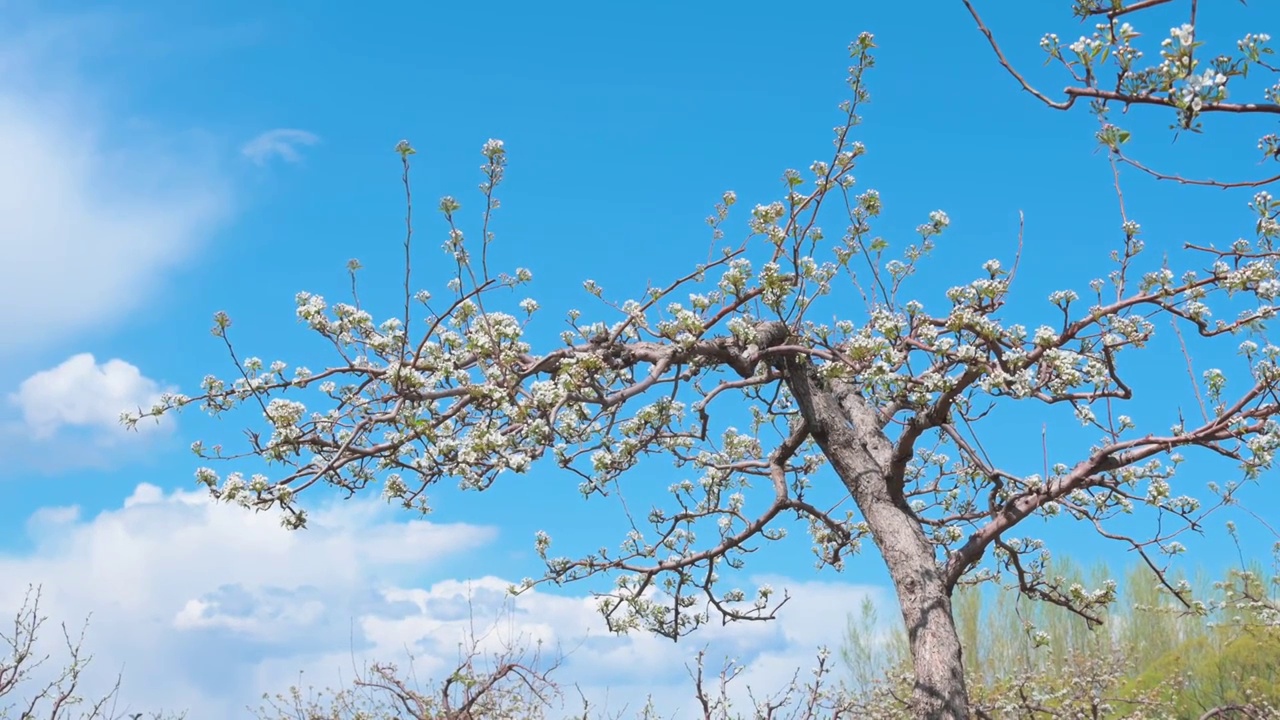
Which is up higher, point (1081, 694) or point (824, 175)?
point (824, 175)

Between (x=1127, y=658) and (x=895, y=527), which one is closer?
(x=895, y=527)

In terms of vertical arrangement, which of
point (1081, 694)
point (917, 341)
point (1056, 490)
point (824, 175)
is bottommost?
point (1081, 694)

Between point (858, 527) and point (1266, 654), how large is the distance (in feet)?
28.4

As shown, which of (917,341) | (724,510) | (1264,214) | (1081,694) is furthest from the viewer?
(1081,694)

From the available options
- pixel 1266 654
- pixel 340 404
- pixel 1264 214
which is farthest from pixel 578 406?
pixel 1266 654

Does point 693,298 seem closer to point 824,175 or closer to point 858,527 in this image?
point 824,175

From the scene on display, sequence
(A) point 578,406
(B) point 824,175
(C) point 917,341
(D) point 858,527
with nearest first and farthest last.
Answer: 1. (A) point 578,406
2. (C) point 917,341
3. (B) point 824,175
4. (D) point 858,527

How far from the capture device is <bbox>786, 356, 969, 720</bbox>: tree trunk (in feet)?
21.0

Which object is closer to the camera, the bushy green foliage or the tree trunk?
the tree trunk

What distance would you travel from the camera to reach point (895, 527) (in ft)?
22.1

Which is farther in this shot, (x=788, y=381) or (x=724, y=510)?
(x=724, y=510)

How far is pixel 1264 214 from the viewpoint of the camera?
4809 millimetres

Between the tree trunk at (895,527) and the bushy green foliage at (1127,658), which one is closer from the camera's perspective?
the tree trunk at (895,527)

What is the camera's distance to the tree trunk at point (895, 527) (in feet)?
21.0
